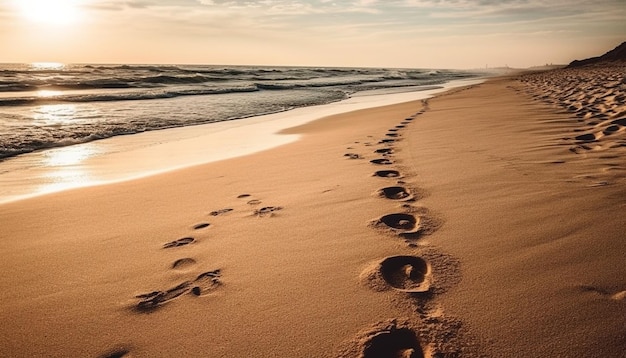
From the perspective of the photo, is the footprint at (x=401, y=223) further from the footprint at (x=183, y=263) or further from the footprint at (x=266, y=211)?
the footprint at (x=183, y=263)

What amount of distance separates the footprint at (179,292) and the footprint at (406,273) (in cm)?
83

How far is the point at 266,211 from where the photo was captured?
2.68 metres

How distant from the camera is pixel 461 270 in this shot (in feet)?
5.52

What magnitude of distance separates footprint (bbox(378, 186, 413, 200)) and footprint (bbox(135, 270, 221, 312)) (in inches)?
58.2

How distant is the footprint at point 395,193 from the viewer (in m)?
2.75

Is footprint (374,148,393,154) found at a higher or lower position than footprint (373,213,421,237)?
higher

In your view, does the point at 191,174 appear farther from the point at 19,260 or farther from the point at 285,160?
the point at 19,260

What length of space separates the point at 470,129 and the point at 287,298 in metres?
4.78

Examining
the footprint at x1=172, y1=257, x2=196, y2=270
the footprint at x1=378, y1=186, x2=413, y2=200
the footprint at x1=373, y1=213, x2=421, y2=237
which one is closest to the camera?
the footprint at x1=172, y1=257, x2=196, y2=270

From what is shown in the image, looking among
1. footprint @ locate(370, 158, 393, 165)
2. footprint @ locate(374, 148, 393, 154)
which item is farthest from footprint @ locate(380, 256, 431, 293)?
footprint @ locate(374, 148, 393, 154)

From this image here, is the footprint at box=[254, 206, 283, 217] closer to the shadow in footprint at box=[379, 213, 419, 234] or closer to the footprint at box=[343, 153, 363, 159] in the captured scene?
the shadow in footprint at box=[379, 213, 419, 234]

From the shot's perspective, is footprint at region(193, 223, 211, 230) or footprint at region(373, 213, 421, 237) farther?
footprint at region(193, 223, 211, 230)

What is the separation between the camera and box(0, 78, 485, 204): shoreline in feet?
13.1

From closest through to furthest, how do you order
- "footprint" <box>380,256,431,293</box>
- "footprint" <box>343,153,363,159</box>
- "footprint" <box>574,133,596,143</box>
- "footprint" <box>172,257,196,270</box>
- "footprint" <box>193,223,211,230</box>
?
"footprint" <box>380,256,431,293</box>
"footprint" <box>172,257,196,270</box>
"footprint" <box>193,223,211,230</box>
"footprint" <box>574,133,596,143</box>
"footprint" <box>343,153,363,159</box>
